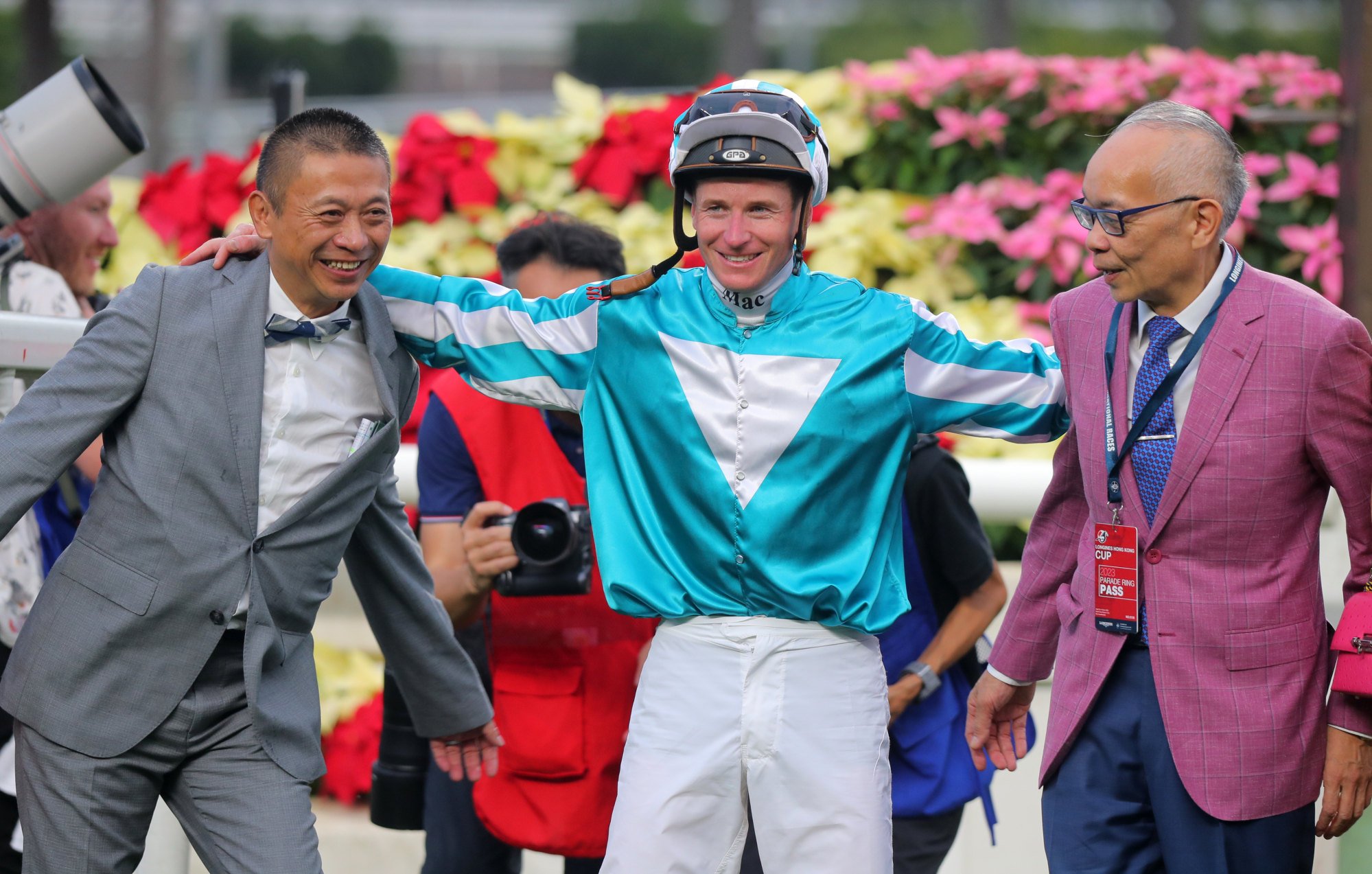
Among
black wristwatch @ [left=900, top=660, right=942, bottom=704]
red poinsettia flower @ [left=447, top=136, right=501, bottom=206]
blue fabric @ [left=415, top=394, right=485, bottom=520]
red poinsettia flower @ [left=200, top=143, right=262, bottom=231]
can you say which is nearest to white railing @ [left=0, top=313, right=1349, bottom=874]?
blue fabric @ [left=415, top=394, right=485, bottom=520]

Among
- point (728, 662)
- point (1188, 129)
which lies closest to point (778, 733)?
point (728, 662)

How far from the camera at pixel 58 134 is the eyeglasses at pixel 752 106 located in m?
1.43

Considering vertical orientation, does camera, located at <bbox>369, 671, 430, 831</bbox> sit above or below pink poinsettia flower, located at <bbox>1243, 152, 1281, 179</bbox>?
below

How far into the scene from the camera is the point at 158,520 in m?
2.92

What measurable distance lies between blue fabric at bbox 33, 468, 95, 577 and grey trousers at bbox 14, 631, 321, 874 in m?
0.99

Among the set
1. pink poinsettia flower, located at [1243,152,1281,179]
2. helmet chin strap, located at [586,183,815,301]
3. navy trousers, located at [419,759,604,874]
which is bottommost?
navy trousers, located at [419,759,604,874]

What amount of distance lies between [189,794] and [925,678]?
5.25 ft

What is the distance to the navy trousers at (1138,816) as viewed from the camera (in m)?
2.88

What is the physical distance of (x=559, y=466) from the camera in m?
3.76

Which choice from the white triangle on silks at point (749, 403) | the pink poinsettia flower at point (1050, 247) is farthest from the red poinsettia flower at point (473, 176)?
the white triangle on silks at point (749, 403)

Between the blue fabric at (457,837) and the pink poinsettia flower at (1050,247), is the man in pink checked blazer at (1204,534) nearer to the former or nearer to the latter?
the blue fabric at (457,837)

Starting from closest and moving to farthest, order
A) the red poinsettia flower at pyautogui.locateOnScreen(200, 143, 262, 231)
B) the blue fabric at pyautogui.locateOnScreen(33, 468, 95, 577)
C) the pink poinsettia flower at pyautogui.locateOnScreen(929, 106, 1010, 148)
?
1. the blue fabric at pyautogui.locateOnScreen(33, 468, 95, 577)
2. the pink poinsettia flower at pyautogui.locateOnScreen(929, 106, 1010, 148)
3. the red poinsettia flower at pyautogui.locateOnScreen(200, 143, 262, 231)

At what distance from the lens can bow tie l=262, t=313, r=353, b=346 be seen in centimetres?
303

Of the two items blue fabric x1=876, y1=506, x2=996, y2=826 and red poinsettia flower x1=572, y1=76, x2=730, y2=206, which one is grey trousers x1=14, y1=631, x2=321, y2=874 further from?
red poinsettia flower x1=572, y1=76, x2=730, y2=206
